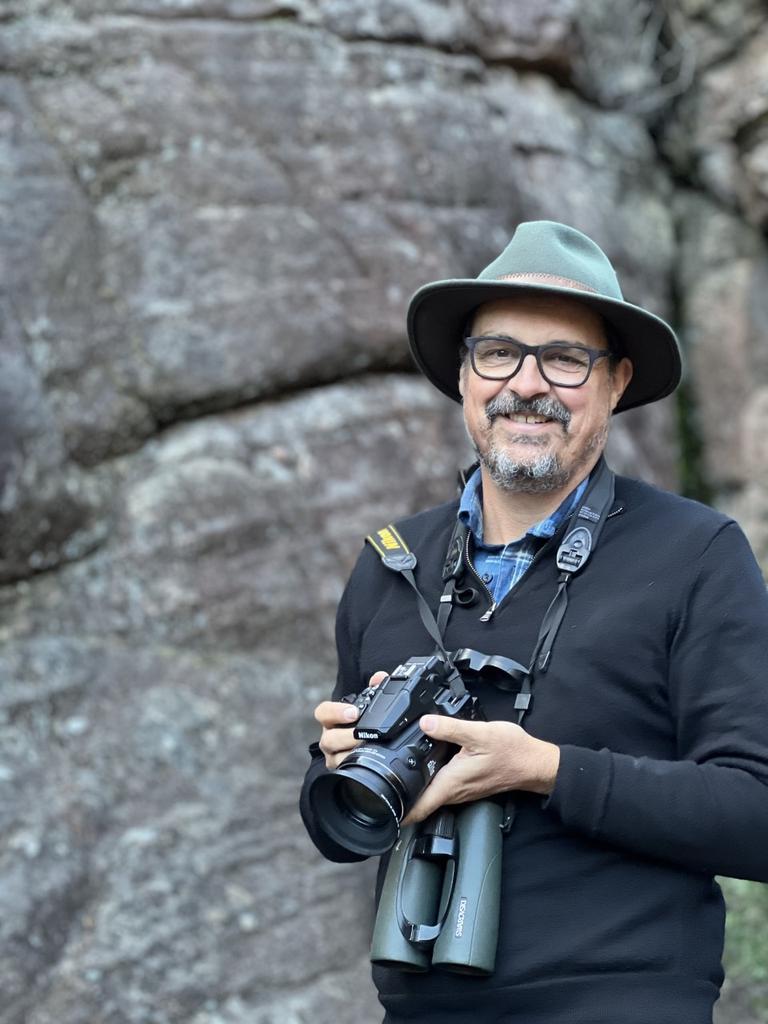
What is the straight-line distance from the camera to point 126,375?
5164 millimetres

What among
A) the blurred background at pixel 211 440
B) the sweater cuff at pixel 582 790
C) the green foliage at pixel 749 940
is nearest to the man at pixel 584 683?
the sweater cuff at pixel 582 790

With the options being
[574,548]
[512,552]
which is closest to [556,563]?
[574,548]

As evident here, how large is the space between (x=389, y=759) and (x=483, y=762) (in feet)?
0.53

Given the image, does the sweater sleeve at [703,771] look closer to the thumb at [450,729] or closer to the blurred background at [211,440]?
the thumb at [450,729]

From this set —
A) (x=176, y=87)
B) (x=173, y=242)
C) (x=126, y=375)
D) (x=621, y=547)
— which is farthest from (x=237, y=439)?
(x=621, y=547)

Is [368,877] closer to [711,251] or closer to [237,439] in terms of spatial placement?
[237,439]

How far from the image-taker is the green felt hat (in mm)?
2559

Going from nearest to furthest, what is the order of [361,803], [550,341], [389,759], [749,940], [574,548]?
[389,759], [361,803], [574,548], [550,341], [749,940]

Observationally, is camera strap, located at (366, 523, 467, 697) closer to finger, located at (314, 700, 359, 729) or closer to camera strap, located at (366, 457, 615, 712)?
camera strap, located at (366, 457, 615, 712)

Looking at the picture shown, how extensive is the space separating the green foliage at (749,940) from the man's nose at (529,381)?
2970mm

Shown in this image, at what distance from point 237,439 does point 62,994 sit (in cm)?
214

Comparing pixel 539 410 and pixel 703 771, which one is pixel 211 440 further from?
pixel 703 771

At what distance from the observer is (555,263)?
2598 millimetres

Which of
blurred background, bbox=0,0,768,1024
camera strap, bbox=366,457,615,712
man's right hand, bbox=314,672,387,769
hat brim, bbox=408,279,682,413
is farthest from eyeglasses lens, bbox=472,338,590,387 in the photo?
blurred background, bbox=0,0,768,1024
